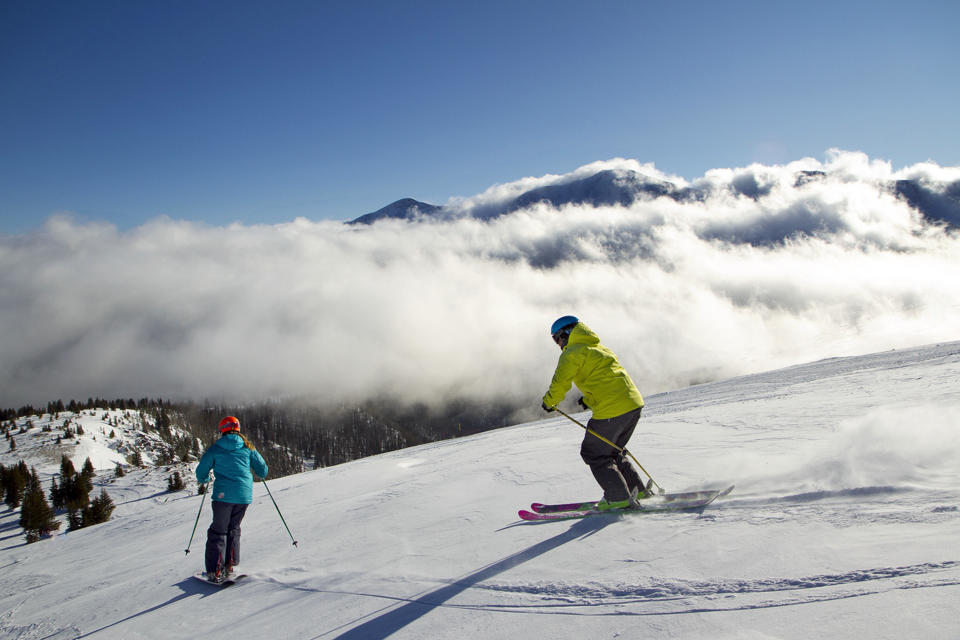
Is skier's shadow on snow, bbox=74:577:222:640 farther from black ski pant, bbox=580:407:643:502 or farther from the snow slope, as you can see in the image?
black ski pant, bbox=580:407:643:502

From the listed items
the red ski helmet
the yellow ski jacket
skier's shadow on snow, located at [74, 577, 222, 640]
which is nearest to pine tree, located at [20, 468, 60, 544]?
skier's shadow on snow, located at [74, 577, 222, 640]

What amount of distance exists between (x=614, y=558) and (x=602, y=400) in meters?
2.11

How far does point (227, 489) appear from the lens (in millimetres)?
7430

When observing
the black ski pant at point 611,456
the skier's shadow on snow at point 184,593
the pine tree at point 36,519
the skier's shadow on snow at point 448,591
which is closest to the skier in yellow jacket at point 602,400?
the black ski pant at point 611,456

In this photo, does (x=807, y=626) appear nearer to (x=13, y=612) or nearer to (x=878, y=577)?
(x=878, y=577)

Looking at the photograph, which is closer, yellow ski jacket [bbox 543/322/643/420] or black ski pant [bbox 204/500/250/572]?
yellow ski jacket [bbox 543/322/643/420]

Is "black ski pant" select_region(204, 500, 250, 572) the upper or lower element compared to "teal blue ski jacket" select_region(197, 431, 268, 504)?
lower

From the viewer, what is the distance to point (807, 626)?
3.06 meters

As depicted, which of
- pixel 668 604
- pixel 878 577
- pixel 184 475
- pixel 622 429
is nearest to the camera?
pixel 878 577

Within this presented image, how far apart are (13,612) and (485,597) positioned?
9089mm

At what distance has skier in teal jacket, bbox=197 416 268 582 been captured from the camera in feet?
23.2

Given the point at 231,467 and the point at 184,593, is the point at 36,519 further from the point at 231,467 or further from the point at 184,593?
the point at 231,467

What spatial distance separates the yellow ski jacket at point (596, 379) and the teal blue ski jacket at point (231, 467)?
476cm

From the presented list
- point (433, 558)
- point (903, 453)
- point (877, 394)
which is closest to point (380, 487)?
point (433, 558)
